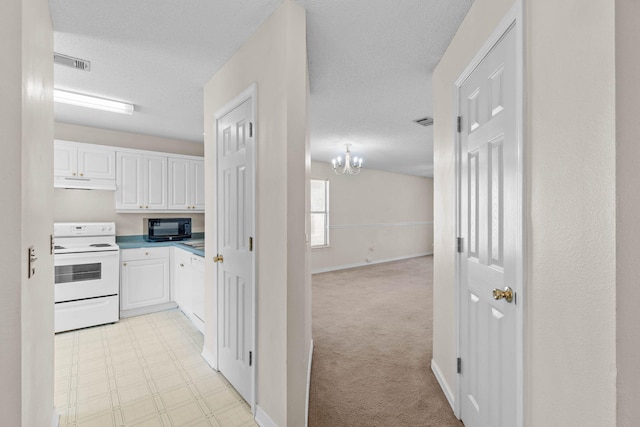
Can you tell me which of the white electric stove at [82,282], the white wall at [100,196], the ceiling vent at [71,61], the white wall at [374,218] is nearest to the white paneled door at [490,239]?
the ceiling vent at [71,61]

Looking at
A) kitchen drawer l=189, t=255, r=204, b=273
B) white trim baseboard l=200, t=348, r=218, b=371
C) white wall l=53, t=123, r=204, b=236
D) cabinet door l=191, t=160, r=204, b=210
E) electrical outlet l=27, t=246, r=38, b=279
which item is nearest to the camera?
electrical outlet l=27, t=246, r=38, b=279

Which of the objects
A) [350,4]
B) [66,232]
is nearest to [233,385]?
[350,4]

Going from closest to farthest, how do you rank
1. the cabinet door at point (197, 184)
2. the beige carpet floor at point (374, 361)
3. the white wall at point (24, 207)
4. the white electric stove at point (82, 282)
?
the white wall at point (24, 207), the beige carpet floor at point (374, 361), the white electric stove at point (82, 282), the cabinet door at point (197, 184)

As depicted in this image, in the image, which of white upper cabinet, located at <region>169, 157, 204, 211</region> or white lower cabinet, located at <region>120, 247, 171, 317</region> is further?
white upper cabinet, located at <region>169, 157, 204, 211</region>

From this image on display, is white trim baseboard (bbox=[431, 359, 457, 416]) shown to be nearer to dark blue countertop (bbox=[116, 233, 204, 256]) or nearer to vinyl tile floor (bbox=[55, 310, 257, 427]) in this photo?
vinyl tile floor (bbox=[55, 310, 257, 427])

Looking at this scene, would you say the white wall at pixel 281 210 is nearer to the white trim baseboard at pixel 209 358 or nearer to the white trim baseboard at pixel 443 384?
the white trim baseboard at pixel 209 358

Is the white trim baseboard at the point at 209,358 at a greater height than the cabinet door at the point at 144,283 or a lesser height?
lesser

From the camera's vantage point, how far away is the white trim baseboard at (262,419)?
172cm

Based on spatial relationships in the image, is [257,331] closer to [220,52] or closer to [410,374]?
[410,374]

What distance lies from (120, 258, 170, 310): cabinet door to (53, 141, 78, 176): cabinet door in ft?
4.11

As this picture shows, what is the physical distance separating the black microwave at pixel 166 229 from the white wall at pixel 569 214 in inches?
168

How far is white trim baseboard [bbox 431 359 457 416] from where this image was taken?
6.35 ft

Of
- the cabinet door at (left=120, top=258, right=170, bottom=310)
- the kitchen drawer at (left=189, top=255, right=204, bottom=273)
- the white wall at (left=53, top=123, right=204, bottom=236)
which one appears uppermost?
the white wall at (left=53, top=123, right=204, bottom=236)

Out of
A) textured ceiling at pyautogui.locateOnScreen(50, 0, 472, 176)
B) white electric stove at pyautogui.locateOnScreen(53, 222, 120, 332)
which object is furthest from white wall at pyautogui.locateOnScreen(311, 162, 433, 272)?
white electric stove at pyautogui.locateOnScreen(53, 222, 120, 332)
